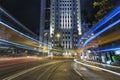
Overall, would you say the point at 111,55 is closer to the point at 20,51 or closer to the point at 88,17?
the point at 88,17

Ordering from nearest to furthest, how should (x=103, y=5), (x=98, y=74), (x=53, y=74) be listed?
(x=53, y=74)
(x=98, y=74)
(x=103, y=5)

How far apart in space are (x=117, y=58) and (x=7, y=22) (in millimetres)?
19885

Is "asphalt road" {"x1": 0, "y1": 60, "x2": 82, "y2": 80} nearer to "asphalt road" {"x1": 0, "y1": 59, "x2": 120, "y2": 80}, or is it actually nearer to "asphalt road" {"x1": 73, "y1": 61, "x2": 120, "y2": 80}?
"asphalt road" {"x1": 0, "y1": 59, "x2": 120, "y2": 80}

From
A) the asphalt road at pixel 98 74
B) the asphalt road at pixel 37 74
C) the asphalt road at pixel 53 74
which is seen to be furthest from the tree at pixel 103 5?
the asphalt road at pixel 37 74

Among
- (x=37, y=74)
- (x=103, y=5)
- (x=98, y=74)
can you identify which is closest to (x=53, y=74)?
(x=37, y=74)

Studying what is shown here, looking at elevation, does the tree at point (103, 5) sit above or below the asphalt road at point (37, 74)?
above

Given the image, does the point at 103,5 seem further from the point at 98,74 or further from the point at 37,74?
the point at 37,74

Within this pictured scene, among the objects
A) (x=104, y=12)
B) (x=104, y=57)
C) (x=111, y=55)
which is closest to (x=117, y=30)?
(x=104, y=12)

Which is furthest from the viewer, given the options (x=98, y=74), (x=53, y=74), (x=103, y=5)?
(x=103, y=5)

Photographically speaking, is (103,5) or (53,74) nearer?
(53,74)

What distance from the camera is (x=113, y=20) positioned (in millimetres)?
37406

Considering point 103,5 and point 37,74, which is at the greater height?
point 103,5

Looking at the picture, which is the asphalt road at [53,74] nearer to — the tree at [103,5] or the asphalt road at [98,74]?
the asphalt road at [98,74]

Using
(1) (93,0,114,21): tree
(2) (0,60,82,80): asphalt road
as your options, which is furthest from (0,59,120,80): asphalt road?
(1) (93,0,114,21): tree
